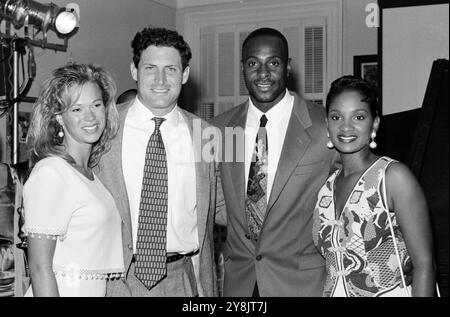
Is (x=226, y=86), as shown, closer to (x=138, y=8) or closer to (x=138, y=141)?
(x=138, y=8)

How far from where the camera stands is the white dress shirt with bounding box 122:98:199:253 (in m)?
2.34

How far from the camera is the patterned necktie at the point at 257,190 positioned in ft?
8.19

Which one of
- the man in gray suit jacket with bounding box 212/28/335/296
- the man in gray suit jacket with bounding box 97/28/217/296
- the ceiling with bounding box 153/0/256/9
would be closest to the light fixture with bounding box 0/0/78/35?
the ceiling with bounding box 153/0/256/9

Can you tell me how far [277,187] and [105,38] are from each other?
3.68 meters

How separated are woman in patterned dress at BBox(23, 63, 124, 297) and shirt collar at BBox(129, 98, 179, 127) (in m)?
0.22

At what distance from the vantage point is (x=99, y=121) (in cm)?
217

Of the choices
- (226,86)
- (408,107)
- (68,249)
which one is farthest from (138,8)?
(68,249)

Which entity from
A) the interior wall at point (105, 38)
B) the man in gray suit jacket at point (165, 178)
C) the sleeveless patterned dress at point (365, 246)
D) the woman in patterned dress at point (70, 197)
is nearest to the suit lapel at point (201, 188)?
the man in gray suit jacket at point (165, 178)

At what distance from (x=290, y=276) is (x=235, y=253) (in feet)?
0.84

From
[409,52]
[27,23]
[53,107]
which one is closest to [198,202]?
[53,107]

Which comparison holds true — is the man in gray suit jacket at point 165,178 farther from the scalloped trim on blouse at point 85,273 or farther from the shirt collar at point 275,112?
the shirt collar at point 275,112

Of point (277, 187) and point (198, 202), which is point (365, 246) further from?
point (198, 202)

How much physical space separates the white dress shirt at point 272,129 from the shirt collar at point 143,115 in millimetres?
334

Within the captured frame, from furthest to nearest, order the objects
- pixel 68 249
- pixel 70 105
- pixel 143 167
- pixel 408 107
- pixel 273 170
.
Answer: pixel 408 107
pixel 273 170
pixel 143 167
pixel 70 105
pixel 68 249
